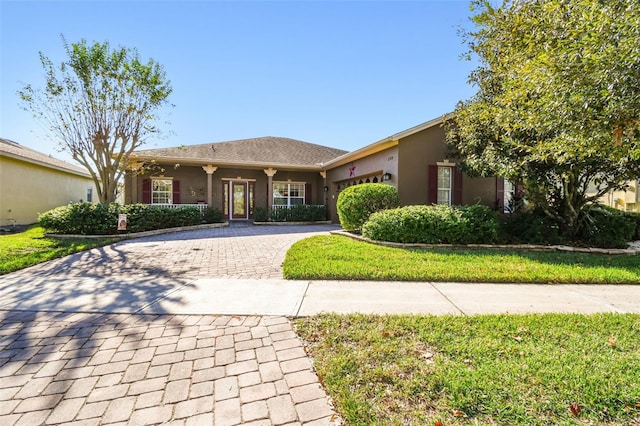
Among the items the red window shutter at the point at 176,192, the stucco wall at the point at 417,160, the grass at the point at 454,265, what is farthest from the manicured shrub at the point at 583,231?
the red window shutter at the point at 176,192

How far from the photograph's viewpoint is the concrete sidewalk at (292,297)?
362 centimetres

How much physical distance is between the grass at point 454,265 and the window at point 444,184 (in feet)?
14.0

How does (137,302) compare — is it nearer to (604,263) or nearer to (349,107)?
(604,263)

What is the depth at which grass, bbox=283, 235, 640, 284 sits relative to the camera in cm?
505

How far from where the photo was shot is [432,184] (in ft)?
35.6

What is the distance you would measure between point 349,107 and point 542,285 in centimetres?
1212

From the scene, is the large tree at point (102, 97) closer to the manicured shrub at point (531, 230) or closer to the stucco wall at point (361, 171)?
the stucco wall at point (361, 171)

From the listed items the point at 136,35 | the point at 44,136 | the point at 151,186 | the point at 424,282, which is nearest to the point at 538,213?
the point at 424,282

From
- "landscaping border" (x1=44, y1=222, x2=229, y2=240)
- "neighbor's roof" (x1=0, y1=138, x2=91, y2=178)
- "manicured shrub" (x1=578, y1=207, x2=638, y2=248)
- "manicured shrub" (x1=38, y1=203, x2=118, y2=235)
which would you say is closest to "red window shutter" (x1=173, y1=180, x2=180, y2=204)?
"landscaping border" (x1=44, y1=222, x2=229, y2=240)

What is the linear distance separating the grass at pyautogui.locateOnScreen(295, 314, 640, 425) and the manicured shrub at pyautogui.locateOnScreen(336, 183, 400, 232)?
6.17 meters

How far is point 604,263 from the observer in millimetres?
6203

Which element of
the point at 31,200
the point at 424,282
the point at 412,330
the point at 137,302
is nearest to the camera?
the point at 412,330

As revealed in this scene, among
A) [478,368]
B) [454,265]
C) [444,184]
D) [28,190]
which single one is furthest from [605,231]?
[28,190]

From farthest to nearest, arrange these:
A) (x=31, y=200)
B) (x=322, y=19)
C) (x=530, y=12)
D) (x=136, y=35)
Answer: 1. (x=31, y=200)
2. (x=136, y=35)
3. (x=322, y=19)
4. (x=530, y=12)
